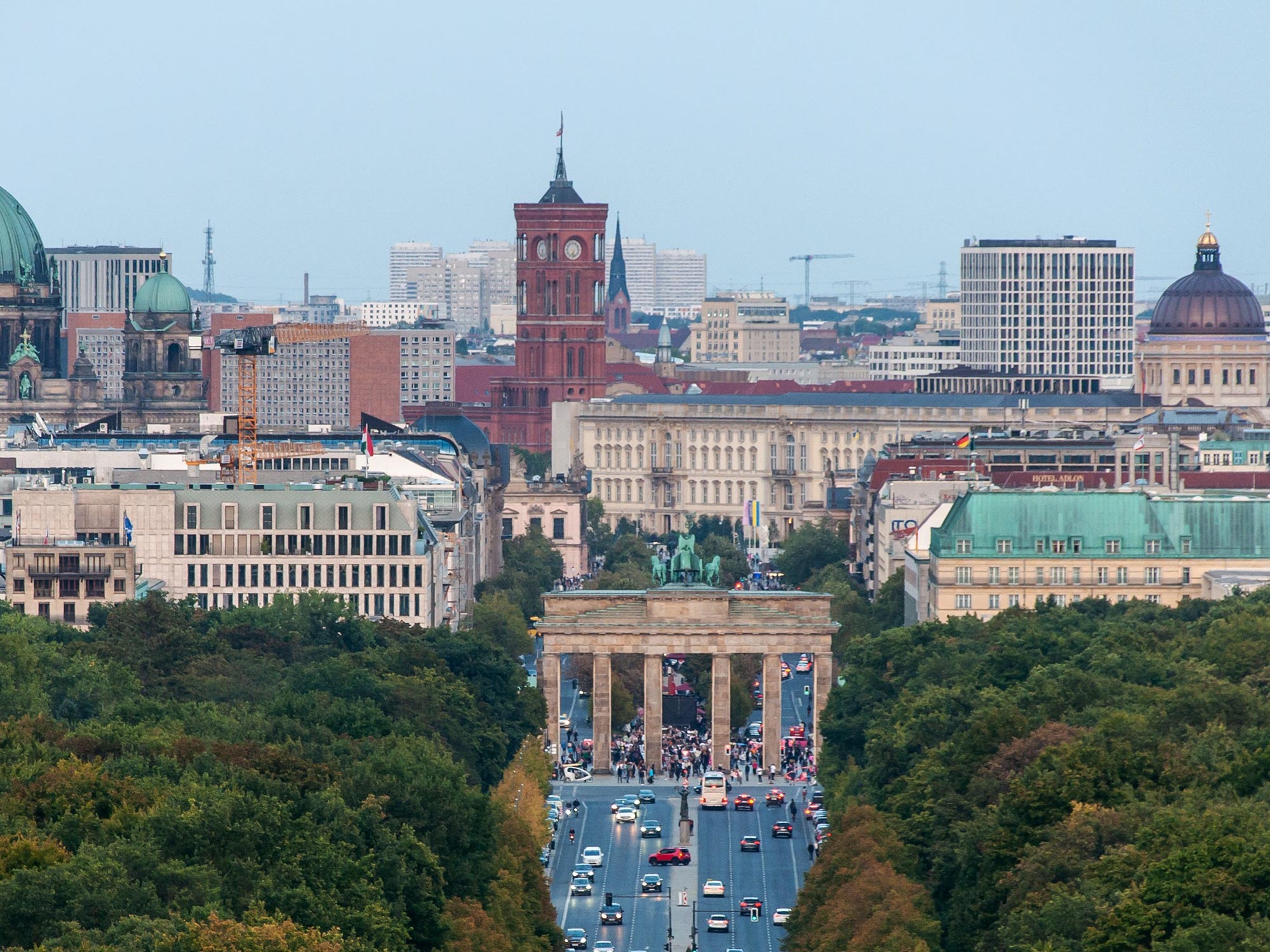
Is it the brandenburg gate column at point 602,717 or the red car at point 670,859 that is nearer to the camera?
the red car at point 670,859

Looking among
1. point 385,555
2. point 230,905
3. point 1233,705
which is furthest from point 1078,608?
point 230,905

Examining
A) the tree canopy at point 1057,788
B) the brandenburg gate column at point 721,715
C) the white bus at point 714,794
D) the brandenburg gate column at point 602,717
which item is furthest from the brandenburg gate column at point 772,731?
the tree canopy at point 1057,788

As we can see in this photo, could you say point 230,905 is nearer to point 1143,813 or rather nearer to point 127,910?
point 127,910

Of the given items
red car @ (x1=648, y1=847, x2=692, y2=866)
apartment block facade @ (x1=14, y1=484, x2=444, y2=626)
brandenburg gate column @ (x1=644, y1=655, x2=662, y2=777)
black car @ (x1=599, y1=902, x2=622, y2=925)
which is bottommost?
black car @ (x1=599, y1=902, x2=622, y2=925)

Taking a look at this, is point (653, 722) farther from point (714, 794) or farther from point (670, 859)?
point (670, 859)

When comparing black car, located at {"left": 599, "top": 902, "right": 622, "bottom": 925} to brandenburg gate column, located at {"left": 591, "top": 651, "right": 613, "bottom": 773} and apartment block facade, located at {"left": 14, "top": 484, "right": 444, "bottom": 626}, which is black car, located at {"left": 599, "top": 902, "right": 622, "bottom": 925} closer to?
brandenburg gate column, located at {"left": 591, "top": 651, "right": 613, "bottom": 773}

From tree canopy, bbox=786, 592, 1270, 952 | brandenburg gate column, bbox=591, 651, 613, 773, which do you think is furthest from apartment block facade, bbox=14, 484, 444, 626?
tree canopy, bbox=786, 592, 1270, 952

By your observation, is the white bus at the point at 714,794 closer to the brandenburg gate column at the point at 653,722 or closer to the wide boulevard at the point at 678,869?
the wide boulevard at the point at 678,869
